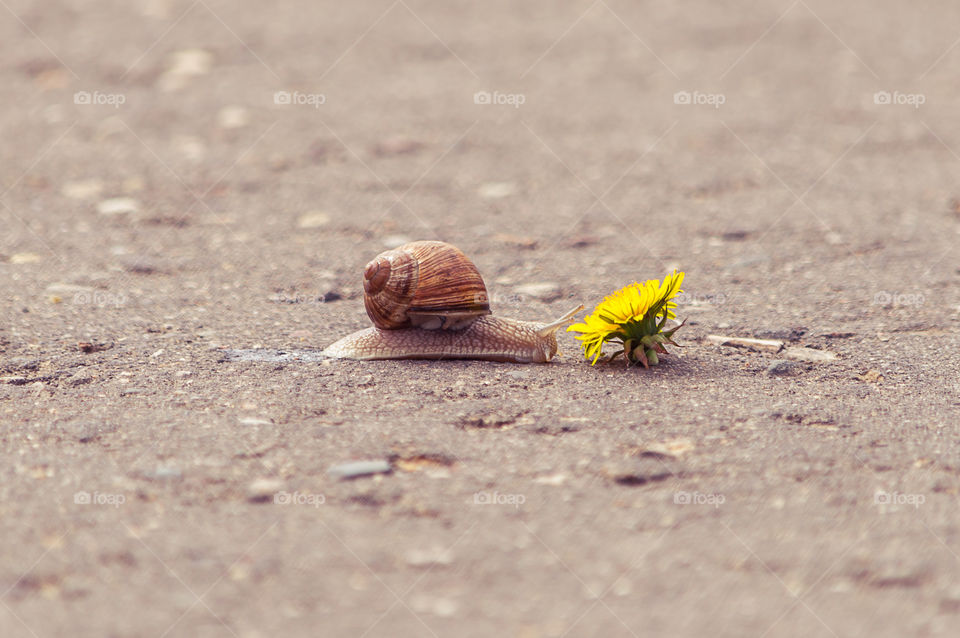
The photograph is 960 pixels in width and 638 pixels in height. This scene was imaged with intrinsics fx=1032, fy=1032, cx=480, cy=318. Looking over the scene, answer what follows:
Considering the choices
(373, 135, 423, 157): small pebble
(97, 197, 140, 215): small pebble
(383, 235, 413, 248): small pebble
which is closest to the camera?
(383, 235, 413, 248): small pebble

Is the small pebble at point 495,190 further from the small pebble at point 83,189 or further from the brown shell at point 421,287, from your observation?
the brown shell at point 421,287

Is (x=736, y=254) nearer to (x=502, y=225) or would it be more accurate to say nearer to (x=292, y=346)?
(x=502, y=225)

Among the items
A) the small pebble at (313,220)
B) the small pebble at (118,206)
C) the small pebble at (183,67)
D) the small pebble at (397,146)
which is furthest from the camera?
the small pebble at (183,67)
